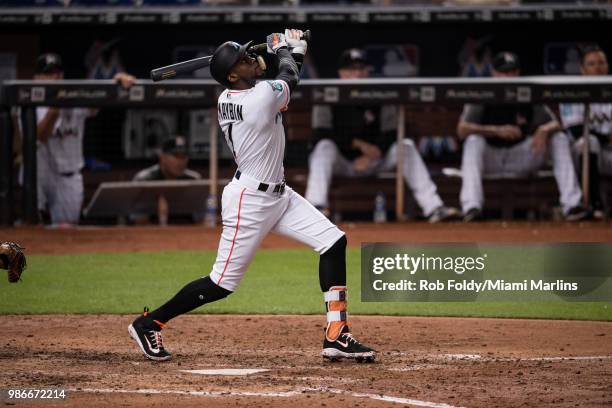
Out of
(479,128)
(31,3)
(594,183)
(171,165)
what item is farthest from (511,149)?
(31,3)

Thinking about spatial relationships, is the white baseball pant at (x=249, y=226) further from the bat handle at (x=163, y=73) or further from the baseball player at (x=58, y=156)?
the baseball player at (x=58, y=156)

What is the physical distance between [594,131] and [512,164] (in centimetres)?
119

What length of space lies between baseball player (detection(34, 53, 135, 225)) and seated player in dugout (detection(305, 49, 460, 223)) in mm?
2605

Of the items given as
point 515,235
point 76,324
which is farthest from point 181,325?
point 515,235

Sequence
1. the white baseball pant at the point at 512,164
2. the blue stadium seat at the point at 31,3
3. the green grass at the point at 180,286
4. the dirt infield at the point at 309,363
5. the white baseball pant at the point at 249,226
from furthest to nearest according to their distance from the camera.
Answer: the blue stadium seat at the point at 31,3
the white baseball pant at the point at 512,164
the green grass at the point at 180,286
the white baseball pant at the point at 249,226
the dirt infield at the point at 309,363

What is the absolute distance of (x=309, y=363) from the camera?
6309 millimetres

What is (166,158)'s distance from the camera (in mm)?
13227

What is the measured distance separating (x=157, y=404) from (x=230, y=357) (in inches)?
54.1

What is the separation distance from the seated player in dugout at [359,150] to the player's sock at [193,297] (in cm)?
622

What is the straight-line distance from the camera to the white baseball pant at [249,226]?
6258mm

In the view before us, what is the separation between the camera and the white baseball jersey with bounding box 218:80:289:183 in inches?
242

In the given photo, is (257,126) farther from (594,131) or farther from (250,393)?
(594,131)

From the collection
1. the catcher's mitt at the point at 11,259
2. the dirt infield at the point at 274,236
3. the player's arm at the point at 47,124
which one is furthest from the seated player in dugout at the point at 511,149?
the catcher's mitt at the point at 11,259

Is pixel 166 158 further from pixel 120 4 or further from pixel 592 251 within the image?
pixel 592 251
